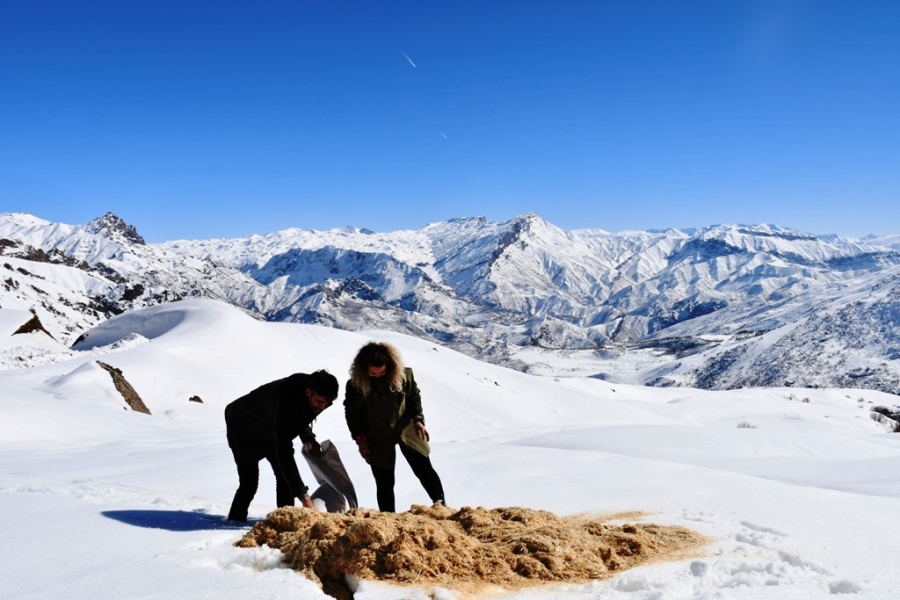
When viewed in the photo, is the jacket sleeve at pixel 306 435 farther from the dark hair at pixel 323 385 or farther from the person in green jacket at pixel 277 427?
the dark hair at pixel 323 385

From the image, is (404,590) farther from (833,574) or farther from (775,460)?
(775,460)

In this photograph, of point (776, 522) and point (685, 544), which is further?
point (776, 522)

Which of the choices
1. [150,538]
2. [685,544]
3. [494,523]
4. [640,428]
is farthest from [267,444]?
[640,428]

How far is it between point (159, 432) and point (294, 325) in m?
27.1

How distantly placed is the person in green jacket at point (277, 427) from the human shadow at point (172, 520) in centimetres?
20

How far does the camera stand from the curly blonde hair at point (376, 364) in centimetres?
582

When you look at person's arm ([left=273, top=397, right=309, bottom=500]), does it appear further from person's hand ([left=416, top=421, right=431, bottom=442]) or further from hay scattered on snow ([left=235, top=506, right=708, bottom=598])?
person's hand ([left=416, top=421, right=431, bottom=442])

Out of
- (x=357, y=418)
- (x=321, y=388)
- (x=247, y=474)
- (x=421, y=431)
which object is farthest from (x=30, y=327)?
(x=321, y=388)

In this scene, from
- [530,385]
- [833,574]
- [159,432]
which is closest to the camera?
[833,574]

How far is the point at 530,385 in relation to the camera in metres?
40.4

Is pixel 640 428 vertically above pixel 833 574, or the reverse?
pixel 833 574

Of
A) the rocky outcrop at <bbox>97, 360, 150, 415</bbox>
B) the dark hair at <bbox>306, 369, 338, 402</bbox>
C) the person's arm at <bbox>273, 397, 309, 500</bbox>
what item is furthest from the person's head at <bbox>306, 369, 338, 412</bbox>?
the rocky outcrop at <bbox>97, 360, 150, 415</bbox>

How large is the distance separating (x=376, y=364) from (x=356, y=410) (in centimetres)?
55

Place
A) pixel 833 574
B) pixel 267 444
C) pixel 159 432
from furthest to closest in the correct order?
pixel 159 432, pixel 267 444, pixel 833 574
